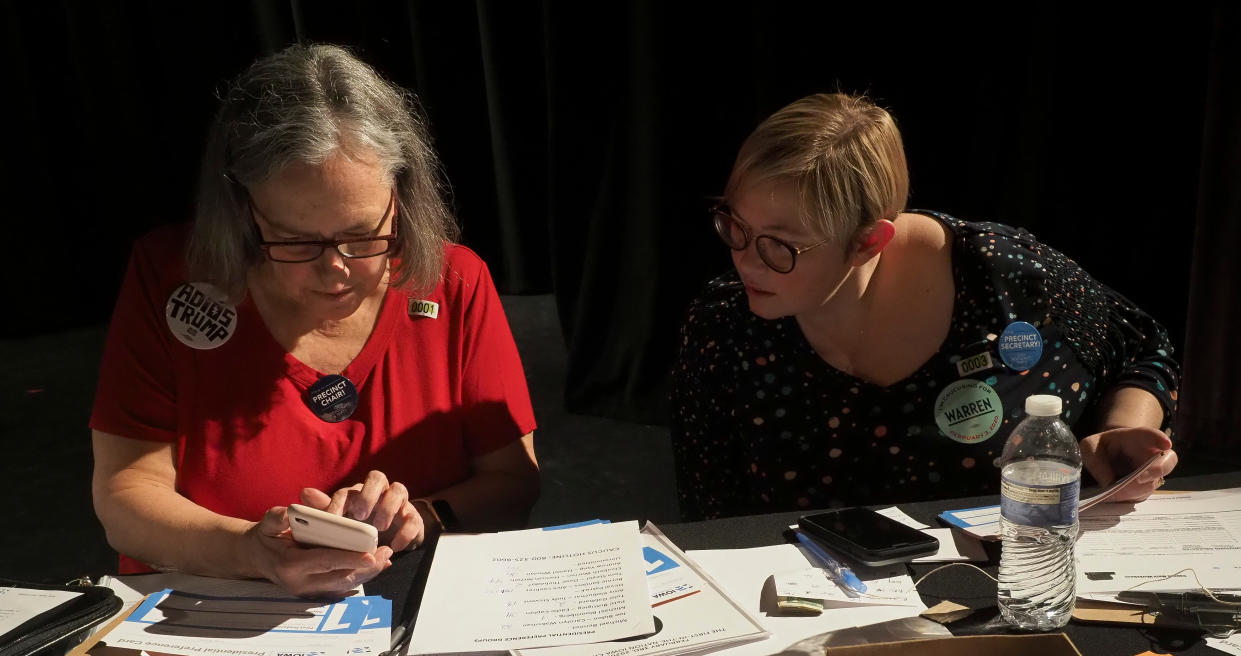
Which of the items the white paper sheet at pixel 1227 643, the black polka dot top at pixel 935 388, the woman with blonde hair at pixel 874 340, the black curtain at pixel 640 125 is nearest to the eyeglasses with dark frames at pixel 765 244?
the woman with blonde hair at pixel 874 340

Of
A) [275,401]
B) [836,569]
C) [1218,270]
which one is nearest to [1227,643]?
[836,569]

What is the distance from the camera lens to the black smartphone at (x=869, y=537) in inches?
48.4

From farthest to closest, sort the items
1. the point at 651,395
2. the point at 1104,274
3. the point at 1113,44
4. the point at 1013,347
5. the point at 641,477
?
the point at 651,395 → the point at 641,477 → the point at 1104,274 → the point at 1113,44 → the point at 1013,347

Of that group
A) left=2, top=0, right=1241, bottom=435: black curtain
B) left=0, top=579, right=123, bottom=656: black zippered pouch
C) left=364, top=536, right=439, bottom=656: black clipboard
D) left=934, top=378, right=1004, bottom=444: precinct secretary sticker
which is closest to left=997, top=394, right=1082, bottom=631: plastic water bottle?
left=934, top=378, right=1004, bottom=444: precinct secretary sticker

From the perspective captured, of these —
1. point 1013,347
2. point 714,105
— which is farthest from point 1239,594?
point 714,105

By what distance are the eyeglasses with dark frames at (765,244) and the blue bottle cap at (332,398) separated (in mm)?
664

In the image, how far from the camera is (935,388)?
5.46 ft

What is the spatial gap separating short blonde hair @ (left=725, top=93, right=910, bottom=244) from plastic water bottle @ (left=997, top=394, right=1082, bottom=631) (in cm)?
53

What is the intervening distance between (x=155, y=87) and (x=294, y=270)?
4207mm

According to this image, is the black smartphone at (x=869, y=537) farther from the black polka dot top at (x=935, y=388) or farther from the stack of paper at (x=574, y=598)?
the black polka dot top at (x=935, y=388)

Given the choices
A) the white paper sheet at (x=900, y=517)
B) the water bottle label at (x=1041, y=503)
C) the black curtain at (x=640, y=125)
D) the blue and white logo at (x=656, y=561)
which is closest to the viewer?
the water bottle label at (x=1041, y=503)

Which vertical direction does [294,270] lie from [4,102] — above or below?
below

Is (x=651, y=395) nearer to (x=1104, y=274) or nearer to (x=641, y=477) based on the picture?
(x=641, y=477)

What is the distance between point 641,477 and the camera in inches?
135
